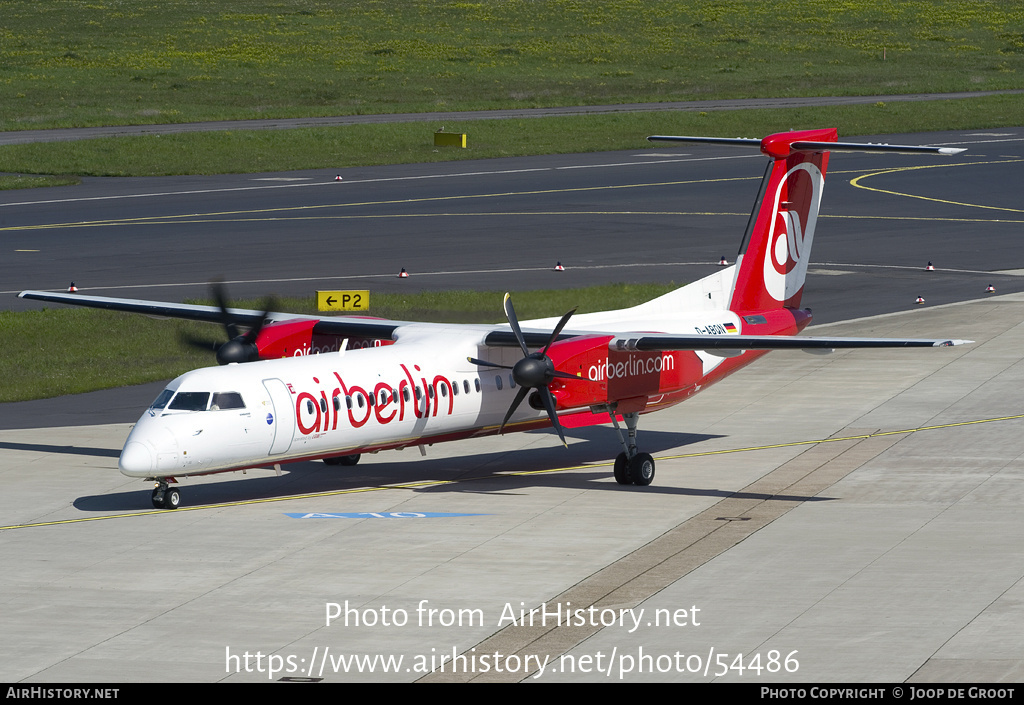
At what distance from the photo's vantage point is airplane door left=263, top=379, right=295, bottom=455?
23.8m

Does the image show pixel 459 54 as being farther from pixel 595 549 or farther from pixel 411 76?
pixel 595 549

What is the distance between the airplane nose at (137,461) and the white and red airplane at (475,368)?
22mm

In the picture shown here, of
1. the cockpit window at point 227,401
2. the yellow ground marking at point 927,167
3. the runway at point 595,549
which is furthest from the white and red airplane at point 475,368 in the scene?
the yellow ground marking at point 927,167

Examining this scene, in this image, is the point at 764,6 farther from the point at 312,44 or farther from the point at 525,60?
the point at 312,44

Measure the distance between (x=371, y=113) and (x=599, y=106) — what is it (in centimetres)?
1559

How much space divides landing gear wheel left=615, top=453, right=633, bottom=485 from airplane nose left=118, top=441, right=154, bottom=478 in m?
8.47

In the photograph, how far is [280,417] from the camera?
2383 centimetres

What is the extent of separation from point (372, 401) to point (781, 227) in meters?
10.3

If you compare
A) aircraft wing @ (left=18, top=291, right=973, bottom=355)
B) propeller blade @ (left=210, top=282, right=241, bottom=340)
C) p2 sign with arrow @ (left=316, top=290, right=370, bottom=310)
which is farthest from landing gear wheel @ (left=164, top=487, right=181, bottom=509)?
p2 sign with arrow @ (left=316, top=290, right=370, bottom=310)

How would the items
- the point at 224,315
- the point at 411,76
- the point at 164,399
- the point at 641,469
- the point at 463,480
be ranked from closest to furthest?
the point at 164,399
the point at 641,469
the point at 463,480
the point at 224,315
the point at 411,76

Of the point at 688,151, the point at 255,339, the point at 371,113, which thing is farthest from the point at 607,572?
the point at 371,113

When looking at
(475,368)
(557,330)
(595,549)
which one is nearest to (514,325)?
(557,330)

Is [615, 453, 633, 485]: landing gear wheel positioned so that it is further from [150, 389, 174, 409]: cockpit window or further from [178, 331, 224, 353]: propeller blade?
[150, 389, 174, 409]: cockpit window

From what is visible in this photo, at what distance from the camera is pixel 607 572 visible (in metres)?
21.3
